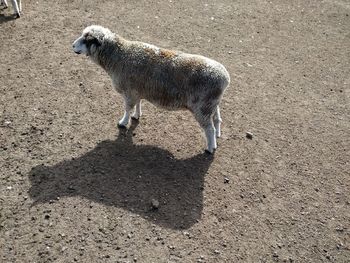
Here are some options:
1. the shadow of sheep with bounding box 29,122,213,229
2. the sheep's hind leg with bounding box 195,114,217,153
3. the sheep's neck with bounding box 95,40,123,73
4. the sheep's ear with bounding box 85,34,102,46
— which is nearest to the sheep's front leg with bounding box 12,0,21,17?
the sheep's ear with bounding box 85,34,102,46

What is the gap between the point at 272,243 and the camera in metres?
6.07

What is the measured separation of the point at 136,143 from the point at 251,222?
2.58 metres

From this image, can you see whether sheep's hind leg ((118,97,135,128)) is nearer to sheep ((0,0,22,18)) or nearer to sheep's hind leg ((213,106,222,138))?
sheep's hind leg ((213,106,222,138))

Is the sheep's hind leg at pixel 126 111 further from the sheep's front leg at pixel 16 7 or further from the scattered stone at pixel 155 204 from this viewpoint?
the sheep's front leg at pixel 16 7

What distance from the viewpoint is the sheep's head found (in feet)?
22.4

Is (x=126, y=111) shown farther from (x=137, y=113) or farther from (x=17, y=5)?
(x=17, y=5)

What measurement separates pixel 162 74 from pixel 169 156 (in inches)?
61.2

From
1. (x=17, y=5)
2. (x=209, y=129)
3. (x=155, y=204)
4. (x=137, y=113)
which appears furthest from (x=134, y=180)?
(x=17, y=5)

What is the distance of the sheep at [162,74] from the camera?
21.3ft

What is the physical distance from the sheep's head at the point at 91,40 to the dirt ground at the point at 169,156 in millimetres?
1469

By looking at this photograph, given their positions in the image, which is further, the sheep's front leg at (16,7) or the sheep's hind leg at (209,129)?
the sheep's front leg at (16,7)

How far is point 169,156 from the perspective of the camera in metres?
7.24

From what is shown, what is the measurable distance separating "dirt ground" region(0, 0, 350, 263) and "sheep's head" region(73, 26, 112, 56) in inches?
57.8

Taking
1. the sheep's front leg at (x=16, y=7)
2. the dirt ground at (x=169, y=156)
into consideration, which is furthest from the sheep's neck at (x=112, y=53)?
the sheep's front leg at (x=16, y=7)
